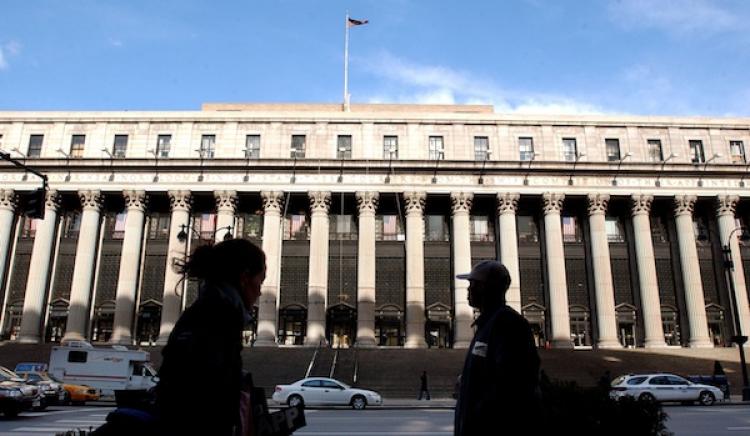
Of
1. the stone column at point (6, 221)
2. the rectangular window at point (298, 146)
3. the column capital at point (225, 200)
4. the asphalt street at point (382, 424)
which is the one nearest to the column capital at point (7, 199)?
the stone column at point (6, 221)

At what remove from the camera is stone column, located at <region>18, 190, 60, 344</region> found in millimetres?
41375

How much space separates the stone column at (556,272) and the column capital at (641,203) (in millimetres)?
5376

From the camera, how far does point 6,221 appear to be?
4388cm

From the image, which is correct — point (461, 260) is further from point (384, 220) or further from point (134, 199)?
point (134, 199)

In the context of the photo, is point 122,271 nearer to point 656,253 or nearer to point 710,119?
point 656,253

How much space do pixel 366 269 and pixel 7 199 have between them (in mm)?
27418

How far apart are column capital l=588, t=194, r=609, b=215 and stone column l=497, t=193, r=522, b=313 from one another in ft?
18.3

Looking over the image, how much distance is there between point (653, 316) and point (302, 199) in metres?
27.1

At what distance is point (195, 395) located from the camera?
2475 mm

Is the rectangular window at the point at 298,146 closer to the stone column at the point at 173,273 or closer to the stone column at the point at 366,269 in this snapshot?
the stone column at the point at 366,269

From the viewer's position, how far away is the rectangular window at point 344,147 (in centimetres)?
4619

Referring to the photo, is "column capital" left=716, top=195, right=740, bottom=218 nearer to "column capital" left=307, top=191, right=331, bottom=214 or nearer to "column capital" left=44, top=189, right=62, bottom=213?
"column capital" left=307, top=191, right=331, bottom=214

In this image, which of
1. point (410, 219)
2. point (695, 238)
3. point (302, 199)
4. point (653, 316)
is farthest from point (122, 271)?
point (695, 238)

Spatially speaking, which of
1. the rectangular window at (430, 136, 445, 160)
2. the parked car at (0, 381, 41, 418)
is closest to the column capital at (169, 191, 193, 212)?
the rectangular window at (430, 136, 445, 160)
